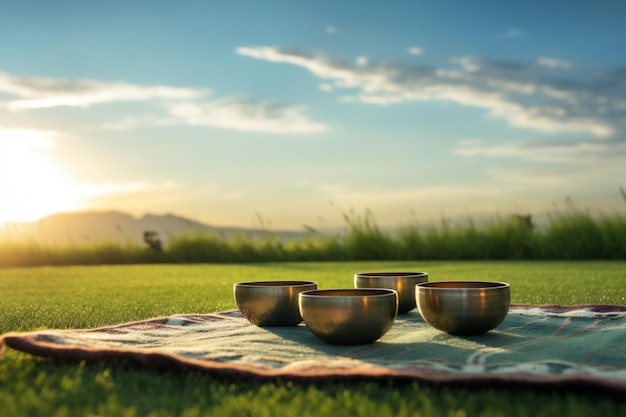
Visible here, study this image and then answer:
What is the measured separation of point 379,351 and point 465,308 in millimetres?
355

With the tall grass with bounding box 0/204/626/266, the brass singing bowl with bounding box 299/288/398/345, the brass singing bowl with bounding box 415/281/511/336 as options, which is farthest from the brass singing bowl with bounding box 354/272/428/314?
the tall grass with bounding box 0/204/626/266

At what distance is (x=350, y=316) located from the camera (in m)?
1.93

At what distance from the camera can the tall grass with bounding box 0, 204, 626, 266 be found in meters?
9.93

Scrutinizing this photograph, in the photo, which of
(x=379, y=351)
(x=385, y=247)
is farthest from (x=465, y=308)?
(x=385, y=247)

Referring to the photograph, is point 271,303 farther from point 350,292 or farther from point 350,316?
point 350,316

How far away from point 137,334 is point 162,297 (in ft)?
6.67

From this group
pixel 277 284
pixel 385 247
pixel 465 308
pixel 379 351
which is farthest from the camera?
pixel 385 247

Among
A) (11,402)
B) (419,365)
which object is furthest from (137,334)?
(419,365)

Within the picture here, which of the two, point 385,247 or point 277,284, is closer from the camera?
point 277,284

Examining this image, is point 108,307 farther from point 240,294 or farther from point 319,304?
point 319,304

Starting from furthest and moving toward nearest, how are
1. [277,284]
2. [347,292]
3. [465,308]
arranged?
[277,284] < [347,292] < [465,308]

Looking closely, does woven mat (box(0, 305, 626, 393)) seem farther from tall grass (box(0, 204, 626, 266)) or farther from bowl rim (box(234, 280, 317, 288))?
tall grass (box(0, 204, 626, 266))

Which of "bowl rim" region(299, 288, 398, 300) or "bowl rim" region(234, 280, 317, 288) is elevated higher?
"bowl rim" region(234, 280, 317, 288)

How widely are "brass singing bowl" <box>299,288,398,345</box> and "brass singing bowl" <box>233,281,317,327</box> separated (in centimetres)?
34
